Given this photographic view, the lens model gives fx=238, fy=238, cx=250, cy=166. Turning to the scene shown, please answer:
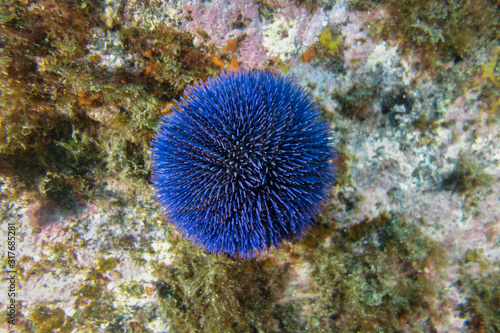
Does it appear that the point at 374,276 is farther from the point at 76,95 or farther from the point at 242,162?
the point at 76,95

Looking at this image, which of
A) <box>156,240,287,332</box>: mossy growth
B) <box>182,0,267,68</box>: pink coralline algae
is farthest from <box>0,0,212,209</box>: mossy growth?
<box>156,240,287,332</box>: mossy growth

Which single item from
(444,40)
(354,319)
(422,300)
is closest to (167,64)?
(444,40)

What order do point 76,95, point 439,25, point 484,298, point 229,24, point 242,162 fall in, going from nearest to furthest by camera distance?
1. point 242,162
2. point 76,95
3. point 229,24
4. point 439,25
5. point 484,298

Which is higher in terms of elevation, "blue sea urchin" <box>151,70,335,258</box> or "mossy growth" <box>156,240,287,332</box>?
"blue sea urchin" <box>151,70,335,258</box>

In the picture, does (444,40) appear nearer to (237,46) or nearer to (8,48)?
(237,46)

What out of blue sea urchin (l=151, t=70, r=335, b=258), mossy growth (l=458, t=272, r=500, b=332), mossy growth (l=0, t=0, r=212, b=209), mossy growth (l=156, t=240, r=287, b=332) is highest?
mossy growth (l=0, t=0, r=212, b=209)

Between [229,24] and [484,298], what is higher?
[229,24]

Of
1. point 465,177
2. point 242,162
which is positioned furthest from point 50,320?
point 465,177

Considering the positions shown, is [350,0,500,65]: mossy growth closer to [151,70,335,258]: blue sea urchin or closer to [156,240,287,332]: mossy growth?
→ [151,70,335,258]: blue sea urchin
